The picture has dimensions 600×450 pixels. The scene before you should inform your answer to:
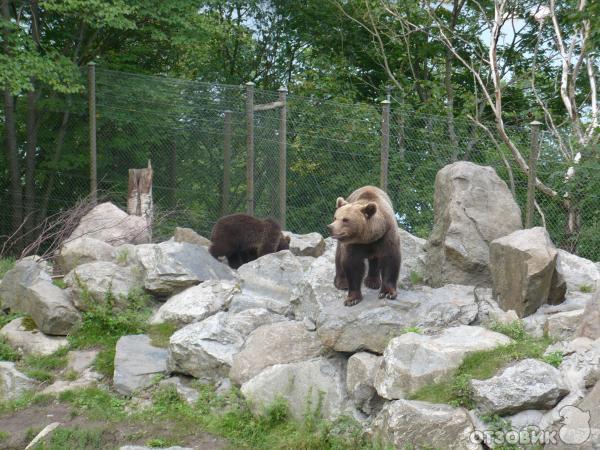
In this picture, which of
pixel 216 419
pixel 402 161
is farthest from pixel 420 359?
pixel 402 161

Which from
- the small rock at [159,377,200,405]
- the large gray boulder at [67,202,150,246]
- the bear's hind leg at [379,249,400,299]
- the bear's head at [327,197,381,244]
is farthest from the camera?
the large gray boulder at [67,202,150,246]

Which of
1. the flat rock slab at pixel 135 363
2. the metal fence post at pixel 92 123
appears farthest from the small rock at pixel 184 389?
the metal fence post at pixel 92 123

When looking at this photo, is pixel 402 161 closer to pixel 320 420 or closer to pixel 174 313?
pixel 174 313

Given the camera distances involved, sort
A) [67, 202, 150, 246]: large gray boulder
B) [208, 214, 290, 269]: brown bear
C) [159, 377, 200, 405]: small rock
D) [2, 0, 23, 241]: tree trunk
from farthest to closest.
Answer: [2, 0, 23, 241]: tree trunk → [67, 202, 150, 246]: large gray boulder → [208, 214, 290, 269]: brown bear → [159, 377, 200, 405]: small rock

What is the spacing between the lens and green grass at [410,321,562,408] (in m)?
5.57

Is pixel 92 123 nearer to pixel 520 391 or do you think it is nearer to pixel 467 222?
pixel 467 222

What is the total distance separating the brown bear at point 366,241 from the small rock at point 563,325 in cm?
131

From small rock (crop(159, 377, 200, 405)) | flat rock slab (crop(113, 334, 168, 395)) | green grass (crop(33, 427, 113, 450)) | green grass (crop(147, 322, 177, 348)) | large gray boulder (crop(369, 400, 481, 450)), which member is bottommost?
green grass (crop(33, 427, 113, 450))

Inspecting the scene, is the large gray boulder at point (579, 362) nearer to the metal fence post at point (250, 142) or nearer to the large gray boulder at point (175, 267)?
the large gray boulder at point (175, 267)

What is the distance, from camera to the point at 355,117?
11.2 meters

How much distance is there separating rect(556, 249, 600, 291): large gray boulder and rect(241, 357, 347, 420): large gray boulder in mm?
2472

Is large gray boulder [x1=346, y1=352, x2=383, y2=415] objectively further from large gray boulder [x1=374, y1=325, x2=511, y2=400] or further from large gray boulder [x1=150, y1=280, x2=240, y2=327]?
large gray boulder [x1=150, y1=280, x2=240, y2=327]

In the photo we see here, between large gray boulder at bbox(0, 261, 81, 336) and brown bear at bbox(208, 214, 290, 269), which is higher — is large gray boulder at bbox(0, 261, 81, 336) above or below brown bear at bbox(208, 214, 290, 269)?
below

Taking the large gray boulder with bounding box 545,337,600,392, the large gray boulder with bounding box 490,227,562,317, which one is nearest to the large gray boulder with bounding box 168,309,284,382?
the large gray boulder with bounding box 490,227,562,317
